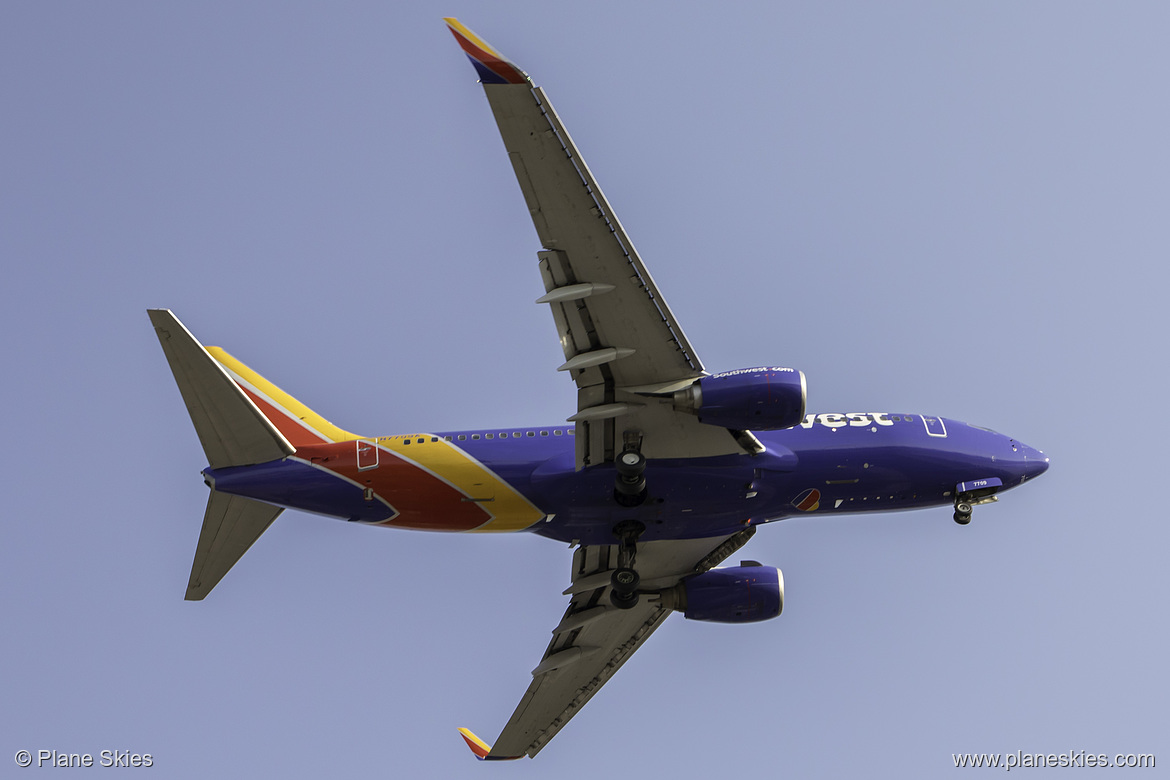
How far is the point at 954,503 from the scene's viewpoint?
1284 inches

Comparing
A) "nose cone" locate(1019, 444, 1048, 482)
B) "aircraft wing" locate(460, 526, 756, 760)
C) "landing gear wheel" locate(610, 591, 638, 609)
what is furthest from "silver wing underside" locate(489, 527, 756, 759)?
"nose cone" locate(1019, 444, 1048, 482)

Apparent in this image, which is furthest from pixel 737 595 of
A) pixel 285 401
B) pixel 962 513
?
pixel 285 401

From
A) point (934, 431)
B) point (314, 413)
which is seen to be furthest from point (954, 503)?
point (314, 413)

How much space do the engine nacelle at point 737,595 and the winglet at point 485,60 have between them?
1823cm

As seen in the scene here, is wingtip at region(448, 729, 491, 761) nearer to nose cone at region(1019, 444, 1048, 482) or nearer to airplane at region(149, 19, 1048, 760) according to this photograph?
airplane at region(149, 19, 1048, 760)

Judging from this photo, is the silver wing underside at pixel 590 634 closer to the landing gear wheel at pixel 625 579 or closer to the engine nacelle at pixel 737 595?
the engine nacelle at pixel 737 595

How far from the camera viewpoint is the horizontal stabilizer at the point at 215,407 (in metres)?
27.3

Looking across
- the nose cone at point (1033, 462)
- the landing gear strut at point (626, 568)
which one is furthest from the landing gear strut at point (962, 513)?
the landing gear strut at point (626, 568)

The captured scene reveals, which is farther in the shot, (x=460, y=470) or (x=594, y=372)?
(x=460, y=470)

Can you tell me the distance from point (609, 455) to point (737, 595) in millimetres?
7678

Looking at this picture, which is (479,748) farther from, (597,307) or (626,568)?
(597,307)

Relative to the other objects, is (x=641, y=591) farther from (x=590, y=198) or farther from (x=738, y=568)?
(x=590, y=198)

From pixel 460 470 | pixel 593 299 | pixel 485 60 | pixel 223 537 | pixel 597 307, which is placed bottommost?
pixel 223 537

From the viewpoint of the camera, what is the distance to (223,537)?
30859mm
